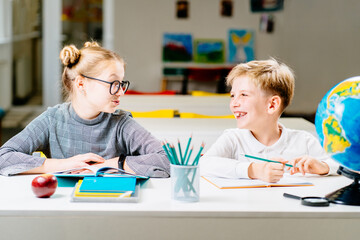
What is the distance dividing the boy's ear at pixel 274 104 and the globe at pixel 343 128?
46 centimetres

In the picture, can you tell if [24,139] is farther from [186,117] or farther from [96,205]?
[186,117]

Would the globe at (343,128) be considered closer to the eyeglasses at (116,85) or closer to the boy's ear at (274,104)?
the boy's ear at (274,104)

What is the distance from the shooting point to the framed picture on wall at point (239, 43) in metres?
8.01

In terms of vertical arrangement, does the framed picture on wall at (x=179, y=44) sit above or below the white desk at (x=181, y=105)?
above

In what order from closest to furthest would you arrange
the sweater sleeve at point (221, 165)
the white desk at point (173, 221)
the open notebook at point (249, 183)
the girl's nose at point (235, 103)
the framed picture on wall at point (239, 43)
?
the white desk at point (173, 221)
the open notebook at point (249, 183)
the sweater sleeve at point (221, 165)
the girl's nose at point (235, 103)
the framed picture on wall at point (239, 43)

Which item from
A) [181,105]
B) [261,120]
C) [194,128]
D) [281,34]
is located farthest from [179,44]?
[261,120]

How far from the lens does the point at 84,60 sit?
1.97 m

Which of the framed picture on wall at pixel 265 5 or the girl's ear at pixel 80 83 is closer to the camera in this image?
the girl's ear at pixel 80 83

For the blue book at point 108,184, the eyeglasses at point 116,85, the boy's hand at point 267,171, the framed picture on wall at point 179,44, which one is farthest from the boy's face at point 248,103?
the framed picture on wall at point 179,44

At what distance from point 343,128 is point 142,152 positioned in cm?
82

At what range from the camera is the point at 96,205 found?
1.33 metres

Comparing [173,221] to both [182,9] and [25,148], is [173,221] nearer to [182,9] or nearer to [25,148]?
[25,148]

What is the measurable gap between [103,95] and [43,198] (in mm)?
600

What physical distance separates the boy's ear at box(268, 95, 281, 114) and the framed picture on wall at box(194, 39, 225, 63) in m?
6.13
